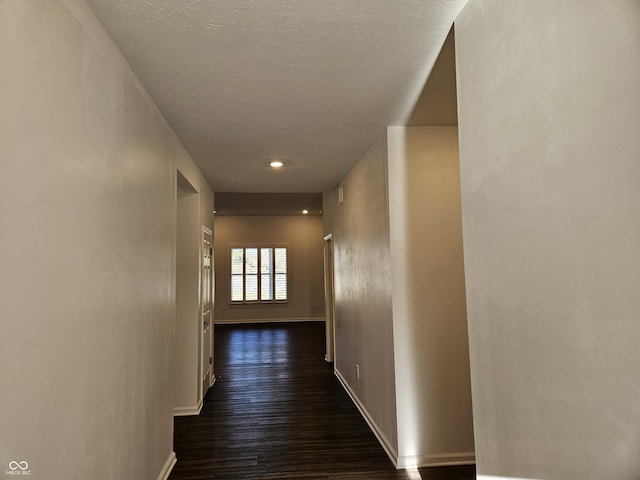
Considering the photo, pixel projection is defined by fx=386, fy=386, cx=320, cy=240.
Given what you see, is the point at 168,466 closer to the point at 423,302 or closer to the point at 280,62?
the point at 423,302

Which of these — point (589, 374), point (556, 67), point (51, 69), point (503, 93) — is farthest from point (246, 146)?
point (589, 374)

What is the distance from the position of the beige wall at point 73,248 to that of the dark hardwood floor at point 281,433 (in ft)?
2.93

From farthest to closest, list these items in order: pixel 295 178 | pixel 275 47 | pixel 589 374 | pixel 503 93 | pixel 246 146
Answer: pixel 295 178 < pixel 246 146 < pixel 275 47 < pixel 503 93 < pixel 589 374

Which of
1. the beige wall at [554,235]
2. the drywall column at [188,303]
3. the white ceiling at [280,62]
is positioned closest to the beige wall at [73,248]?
the white ceiling at [280,62]

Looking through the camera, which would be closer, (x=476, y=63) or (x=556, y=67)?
(x=556, y=67)

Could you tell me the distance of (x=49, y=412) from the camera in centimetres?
124

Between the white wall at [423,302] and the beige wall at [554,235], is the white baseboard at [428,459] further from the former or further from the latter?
the beige wall at [554,235]

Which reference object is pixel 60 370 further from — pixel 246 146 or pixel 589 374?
pixel 246 146

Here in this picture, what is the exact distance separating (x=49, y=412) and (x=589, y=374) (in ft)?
5.20

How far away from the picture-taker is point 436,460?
293 cm

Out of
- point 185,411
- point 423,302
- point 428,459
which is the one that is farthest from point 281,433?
A: point 423,302

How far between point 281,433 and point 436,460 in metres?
1.39

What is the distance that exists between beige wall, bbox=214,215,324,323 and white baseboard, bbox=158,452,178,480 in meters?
7.62

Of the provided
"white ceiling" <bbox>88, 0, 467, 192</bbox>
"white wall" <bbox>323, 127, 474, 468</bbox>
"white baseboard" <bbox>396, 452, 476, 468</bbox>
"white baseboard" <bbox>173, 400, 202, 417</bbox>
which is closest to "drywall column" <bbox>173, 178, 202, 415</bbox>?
"white baseboard" <bbox>173, 400, 202, 417</bbox>
